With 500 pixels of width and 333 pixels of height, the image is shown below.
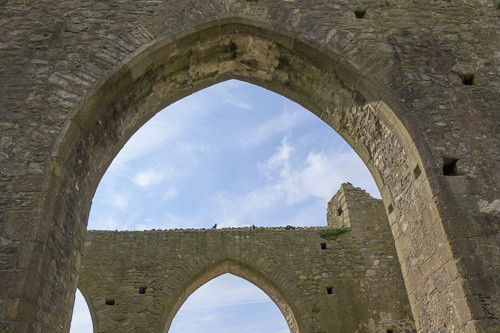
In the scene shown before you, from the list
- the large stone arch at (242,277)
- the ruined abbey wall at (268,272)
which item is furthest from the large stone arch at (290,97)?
the large stone arch at (242,277)

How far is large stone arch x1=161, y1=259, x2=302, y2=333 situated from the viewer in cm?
1109

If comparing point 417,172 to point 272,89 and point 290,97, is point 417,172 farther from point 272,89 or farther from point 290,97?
point 272,89

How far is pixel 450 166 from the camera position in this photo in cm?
433

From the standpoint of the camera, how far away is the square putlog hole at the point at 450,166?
4.28m

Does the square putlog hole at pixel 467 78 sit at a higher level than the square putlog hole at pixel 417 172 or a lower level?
higher

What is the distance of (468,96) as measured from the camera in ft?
15.5

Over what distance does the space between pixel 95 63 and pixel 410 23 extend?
3977 millimetres

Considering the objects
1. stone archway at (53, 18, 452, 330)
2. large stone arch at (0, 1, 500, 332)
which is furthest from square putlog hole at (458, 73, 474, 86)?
stone archway at (53, 18, 452, 330)

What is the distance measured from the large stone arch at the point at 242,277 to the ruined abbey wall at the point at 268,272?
39 mm

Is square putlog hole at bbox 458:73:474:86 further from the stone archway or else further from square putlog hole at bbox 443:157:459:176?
square putlog hole at bbox 443:157:459:176

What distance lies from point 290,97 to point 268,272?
6.51m

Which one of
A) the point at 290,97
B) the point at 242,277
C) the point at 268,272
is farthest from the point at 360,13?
the point at 242,277

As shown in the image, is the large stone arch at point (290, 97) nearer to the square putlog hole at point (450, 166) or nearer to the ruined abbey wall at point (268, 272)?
the square putlog hole at point (450, 166)

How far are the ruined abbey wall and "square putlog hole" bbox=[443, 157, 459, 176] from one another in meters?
7.36
